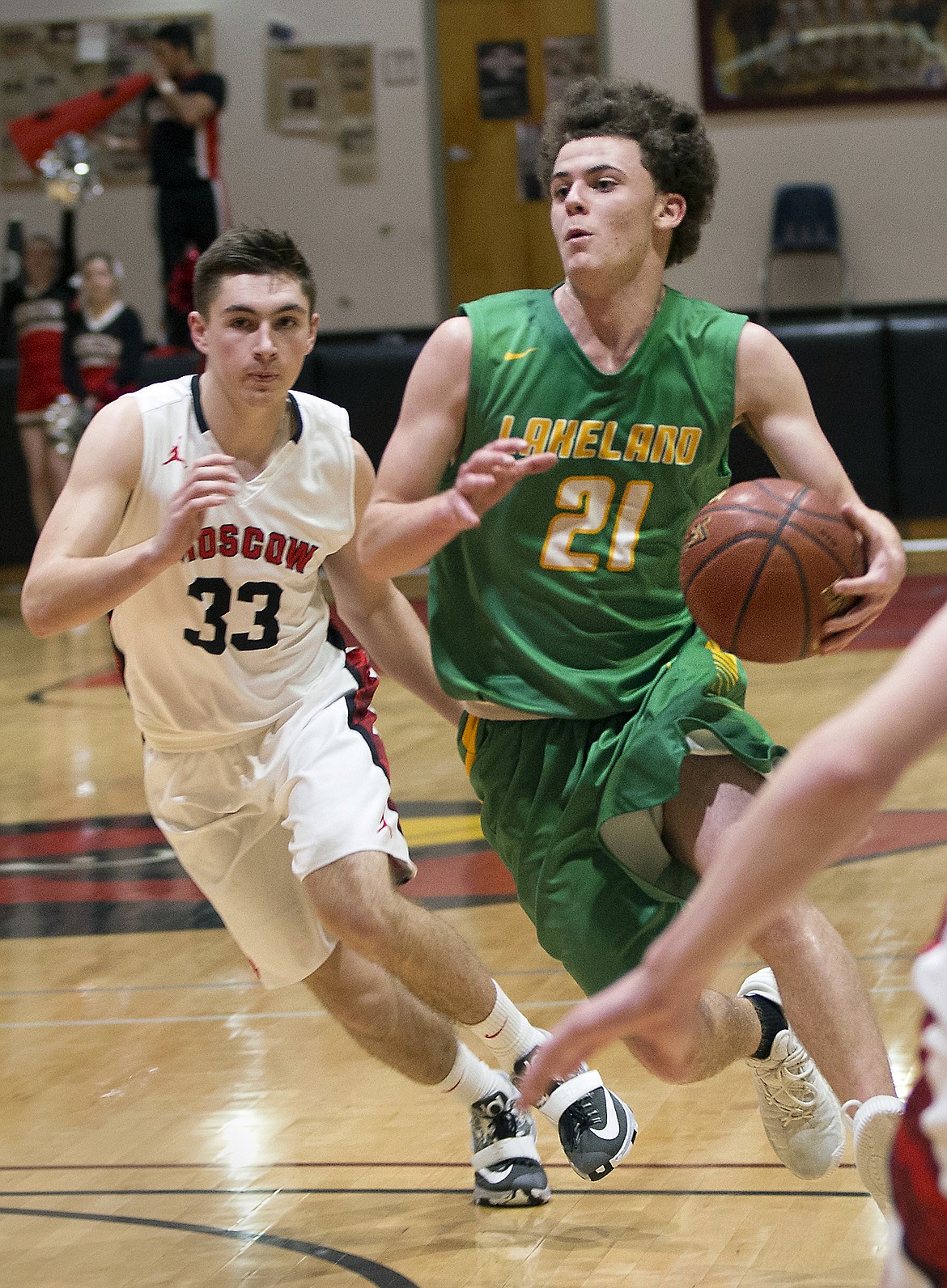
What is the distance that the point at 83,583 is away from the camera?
3.18 m

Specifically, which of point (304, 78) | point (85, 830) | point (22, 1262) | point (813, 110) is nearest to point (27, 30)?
point (304, 78)

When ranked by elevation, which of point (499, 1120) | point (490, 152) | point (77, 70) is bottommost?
point (499, 1120)

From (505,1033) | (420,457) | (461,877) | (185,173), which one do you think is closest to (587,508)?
(420,457)

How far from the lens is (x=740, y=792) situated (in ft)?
9.46

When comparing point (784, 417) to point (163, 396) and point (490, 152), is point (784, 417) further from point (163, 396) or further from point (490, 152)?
point (490, 152)

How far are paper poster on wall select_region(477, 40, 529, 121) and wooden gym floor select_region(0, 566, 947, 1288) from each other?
31.2ft

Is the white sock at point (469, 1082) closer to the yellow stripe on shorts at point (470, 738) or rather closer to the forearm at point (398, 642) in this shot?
the yellow stripe on shorts at point (470, 738)

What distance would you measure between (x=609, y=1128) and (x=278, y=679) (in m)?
1.06

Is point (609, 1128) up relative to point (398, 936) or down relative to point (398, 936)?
down

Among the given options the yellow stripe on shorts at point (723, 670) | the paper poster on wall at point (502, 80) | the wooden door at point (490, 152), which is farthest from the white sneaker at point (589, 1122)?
the paper poster on wall at point (502, 80)

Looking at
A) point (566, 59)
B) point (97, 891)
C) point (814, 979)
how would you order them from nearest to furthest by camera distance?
1. point (814, 979)
2. point (97, 891)
3. point (566, 59)

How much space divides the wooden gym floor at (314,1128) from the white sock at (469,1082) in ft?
0.53

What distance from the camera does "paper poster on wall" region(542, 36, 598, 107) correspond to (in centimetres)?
→ 1396

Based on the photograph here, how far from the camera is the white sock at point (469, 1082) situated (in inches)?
132
